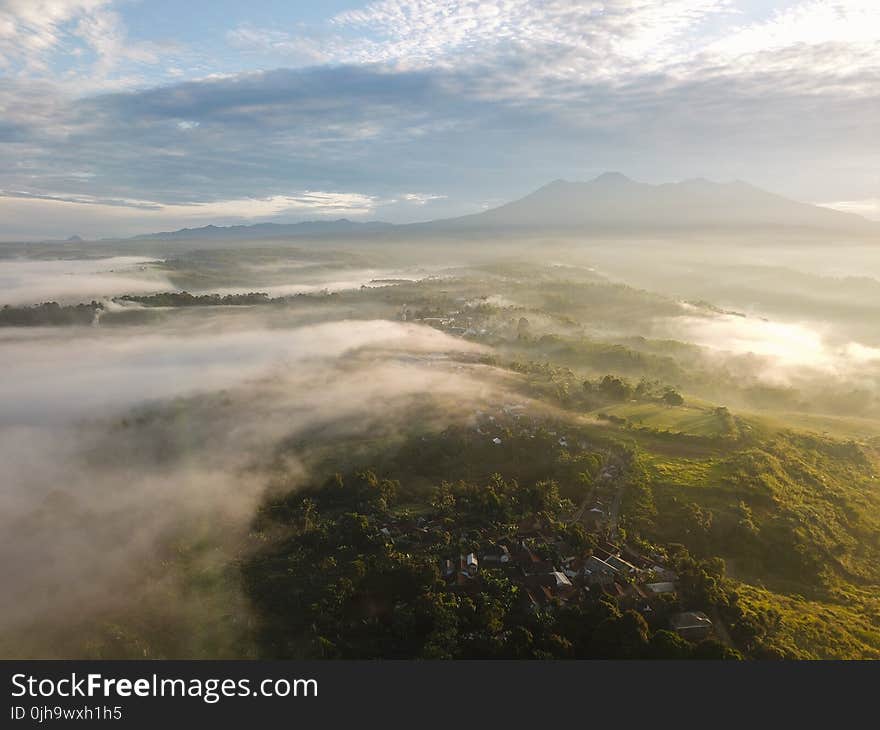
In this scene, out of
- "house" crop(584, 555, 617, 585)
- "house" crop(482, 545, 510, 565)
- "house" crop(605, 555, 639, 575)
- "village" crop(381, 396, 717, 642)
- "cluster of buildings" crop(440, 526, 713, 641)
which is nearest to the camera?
"cluster of buildings" crop(440, 526, 713, 641)

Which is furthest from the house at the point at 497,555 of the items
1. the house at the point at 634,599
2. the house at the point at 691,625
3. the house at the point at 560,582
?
the house at the point at 691,625

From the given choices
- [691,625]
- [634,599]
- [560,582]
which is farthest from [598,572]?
[691,625]

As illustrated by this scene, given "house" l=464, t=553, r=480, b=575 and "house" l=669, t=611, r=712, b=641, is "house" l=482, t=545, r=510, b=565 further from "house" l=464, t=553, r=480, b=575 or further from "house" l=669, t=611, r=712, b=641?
"house" l=669, t=611, r=712, b=641

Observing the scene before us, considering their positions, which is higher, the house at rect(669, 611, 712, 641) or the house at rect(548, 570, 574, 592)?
the house at rect(548, 570, 574, 592)

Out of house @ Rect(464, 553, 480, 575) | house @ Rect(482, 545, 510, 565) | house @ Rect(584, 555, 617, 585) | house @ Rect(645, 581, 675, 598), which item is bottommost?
house @ Rect(464, 553, 480, 575)

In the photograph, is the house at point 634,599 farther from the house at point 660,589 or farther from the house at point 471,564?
the house at point 471,564

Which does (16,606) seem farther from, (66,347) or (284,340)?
(66,347)

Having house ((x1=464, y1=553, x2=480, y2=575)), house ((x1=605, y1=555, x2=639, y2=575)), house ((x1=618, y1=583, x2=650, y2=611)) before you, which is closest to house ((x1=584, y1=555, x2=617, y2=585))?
house ((x1=605, y1=555, x2=639, y2=575))

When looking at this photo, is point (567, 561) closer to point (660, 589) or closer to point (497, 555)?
point (497, 555)

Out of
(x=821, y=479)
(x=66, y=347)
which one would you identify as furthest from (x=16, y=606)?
(x=66, y=347)
